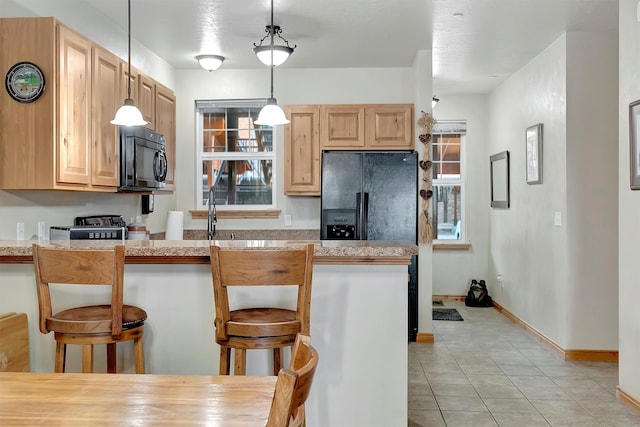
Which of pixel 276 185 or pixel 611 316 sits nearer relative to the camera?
pixel 611 316

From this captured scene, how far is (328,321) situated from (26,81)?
2.06m

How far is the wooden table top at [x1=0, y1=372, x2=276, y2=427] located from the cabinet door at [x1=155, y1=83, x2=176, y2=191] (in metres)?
3.22

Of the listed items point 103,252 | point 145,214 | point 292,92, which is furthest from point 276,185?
point 103,252

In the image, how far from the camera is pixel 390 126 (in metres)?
5.14

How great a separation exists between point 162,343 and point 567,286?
3298mm

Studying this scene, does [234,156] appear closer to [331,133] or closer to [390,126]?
[331,133]

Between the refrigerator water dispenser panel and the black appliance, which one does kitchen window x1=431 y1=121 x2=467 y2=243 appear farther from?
the black appliance

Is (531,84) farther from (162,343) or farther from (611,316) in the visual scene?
(162,343)

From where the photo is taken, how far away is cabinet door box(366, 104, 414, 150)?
5117 mm

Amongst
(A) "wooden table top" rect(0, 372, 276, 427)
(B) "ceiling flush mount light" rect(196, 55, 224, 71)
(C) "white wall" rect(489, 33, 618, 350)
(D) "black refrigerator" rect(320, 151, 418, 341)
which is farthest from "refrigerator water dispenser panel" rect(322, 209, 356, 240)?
(A) "wooden table top" rect(0, 372, 276, 427)

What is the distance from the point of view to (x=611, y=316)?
4250 mm

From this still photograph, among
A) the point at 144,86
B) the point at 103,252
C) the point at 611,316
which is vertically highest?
the point at 144,86

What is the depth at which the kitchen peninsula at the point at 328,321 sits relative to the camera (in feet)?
7.86

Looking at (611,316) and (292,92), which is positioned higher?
(292,92)
